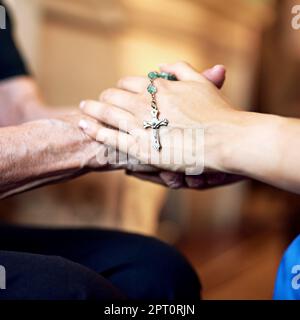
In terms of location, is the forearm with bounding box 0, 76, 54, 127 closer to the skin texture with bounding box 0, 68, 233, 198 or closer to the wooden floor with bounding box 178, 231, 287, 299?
the skin texture with bounding box 0, 68, 233, 198

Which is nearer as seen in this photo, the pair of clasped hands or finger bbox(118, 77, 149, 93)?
the pair of clasped hands

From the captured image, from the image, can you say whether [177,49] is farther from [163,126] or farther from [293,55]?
[163,126]

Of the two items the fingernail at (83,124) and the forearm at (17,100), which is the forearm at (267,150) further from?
the forearm at (17,100)

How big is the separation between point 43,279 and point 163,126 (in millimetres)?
330

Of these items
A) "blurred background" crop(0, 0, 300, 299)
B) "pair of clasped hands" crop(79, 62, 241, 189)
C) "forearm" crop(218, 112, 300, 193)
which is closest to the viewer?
"forearm" crop(218, 112, 300, 193)

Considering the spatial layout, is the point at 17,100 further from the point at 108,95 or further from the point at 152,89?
the point at 152,89

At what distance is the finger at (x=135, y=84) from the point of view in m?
0.88

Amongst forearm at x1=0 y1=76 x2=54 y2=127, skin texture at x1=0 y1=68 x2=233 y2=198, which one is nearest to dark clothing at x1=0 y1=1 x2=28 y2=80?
forearm at x1=0 y1=76 x2=54 y2=127

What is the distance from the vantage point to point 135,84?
0.90 metres

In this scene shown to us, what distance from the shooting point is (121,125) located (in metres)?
0.86

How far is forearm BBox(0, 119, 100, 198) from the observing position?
800 millimetres

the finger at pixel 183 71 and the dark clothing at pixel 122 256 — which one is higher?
the finger at pixel 183 71

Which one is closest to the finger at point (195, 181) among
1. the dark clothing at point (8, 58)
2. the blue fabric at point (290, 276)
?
the blue fabric at point (290, 276)

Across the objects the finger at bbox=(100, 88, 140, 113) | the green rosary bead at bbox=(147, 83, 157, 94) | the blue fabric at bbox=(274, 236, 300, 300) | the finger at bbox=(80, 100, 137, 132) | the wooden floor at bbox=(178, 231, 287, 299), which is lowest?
the wooden floor at bbox=(178, 231, 287, 299)
